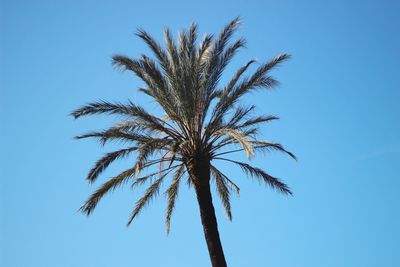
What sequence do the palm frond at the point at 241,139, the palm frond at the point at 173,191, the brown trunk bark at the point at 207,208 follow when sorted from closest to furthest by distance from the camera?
the palm frond at the point at 241,139, the brown trunk bark at the point at 207,208, the palm frond at the point at 173,191

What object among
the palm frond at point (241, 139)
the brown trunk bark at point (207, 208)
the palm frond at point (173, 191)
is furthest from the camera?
the palm frond at point (173, 191)

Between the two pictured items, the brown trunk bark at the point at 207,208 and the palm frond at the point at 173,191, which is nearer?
the brown trunk bark at the point at 207,208

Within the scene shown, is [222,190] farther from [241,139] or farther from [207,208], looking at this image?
[241,139]

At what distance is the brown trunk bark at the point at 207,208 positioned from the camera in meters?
17.1

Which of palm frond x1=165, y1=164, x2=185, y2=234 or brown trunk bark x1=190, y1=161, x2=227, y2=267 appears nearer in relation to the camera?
brown trunk bark x1=190, y1=161, x2=227, y2=267

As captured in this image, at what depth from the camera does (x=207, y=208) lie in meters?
17.6

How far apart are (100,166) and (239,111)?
5.18 m

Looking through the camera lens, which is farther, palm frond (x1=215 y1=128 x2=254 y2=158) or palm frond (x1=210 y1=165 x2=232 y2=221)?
palm frond (x1=210 y1=165 x2=232 y2=221)

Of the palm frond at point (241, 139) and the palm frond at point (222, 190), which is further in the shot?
the palm frond at point (222, 190)

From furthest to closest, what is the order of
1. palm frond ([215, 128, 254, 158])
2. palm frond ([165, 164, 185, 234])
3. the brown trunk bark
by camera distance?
palm frond ([165, 164, 185, 234])
the brown trunk bark
palm frond ([215, 128, 254, 158])

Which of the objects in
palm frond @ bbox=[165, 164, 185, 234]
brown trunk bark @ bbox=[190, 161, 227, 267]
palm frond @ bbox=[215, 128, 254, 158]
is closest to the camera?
palm frond @ bbox=[215, 128, 254, 158]

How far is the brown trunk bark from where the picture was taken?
17.1m

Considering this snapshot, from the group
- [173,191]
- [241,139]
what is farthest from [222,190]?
[241,139]

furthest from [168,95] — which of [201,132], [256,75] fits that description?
[256,75]
